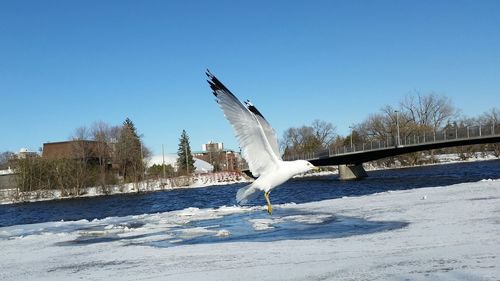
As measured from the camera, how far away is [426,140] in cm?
5250

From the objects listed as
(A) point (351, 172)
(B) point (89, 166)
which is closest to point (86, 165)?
(B) point (89, 166)

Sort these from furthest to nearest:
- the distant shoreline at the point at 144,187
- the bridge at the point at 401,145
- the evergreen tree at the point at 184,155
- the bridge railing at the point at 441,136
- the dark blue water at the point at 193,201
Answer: the evergreen tree at the point at 184,155 → the distant shoreline at the point at 144,187 → the bridge at the point at 401,145 → the bridge railing at the point at 441,136 → the dark blue water at the point at 193,201

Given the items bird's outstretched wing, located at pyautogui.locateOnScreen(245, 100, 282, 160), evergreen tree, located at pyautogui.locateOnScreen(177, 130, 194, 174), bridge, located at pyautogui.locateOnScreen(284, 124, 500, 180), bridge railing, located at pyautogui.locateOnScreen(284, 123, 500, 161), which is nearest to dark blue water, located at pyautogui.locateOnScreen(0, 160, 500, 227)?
bridge, located at pyautogui.locateOnScreen(284, 124, 500, 180)

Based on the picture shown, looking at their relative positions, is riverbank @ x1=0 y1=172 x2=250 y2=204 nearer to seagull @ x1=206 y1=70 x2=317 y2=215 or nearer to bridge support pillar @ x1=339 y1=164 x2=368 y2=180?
bridge support pillar @ x1=339 y1=164 x2=368 y2=180

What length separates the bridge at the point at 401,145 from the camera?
157ft

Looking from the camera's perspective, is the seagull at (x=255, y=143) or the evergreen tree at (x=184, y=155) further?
the evergreen tree at (x=184, y=155)

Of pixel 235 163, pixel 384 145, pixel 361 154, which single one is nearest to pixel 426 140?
pixel 384 145

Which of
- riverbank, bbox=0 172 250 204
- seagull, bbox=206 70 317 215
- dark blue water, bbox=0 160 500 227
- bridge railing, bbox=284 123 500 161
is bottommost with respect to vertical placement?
dark blue water, bbox=0 160 500 227

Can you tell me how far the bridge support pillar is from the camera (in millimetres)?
66875

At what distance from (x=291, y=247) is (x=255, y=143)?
288 centimetres

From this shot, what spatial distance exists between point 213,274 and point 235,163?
12702cm

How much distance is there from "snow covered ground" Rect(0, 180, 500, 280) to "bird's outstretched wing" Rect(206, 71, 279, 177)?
5.56 feet

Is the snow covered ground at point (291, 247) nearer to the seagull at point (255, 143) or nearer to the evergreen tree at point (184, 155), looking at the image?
the seagull at point (255, 143)

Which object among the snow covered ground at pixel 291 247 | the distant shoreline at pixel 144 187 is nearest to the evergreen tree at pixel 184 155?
the distant shoreline at pixel 144 187
